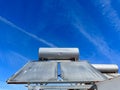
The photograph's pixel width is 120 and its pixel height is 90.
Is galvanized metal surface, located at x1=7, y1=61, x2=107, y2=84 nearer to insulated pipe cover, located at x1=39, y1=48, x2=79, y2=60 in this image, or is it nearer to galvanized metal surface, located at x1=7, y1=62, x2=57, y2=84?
galvanized metal surface, located at x1=7, y1=62, x2=57, y2=84

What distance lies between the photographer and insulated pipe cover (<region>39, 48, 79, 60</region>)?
1421 cm

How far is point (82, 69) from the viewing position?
11141mm

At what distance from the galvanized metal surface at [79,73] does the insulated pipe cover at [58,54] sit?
2.01 metres

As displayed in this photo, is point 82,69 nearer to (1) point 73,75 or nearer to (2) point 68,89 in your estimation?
(1) point 73,75

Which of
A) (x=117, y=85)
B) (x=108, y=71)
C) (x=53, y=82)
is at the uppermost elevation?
(x=108, y=71)

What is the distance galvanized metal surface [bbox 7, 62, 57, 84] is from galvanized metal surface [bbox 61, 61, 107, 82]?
0.55 m

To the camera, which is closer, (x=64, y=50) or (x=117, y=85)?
(x=117, y=85)

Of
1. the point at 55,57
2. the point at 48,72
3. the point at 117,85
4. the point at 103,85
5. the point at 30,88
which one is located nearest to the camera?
the point at 117,85

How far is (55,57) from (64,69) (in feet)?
11.0

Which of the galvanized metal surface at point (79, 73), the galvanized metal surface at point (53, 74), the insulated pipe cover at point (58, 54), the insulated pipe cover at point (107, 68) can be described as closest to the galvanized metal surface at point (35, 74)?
the galvanized metal surface at point (53, 74)

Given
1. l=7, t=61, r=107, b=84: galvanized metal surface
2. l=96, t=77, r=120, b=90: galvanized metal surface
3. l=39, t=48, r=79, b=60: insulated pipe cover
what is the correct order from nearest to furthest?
1. l=96, t=77, r=120, b=90: galvanized metal surface
2. l=7, t=61, r=107, b=84: galvanized metal surface
3. l=39, t=48, r=79, b=60: insulated pipe cover

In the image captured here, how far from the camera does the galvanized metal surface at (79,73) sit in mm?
9477

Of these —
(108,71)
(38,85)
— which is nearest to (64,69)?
(38,85)

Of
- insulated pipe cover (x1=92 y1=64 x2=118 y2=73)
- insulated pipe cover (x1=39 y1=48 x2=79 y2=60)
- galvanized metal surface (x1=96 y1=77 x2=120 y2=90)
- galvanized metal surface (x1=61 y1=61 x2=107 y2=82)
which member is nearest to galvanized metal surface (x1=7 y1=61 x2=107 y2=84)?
galvanized metal surface (x1=61 y1=61 x2=107 y2=82)
